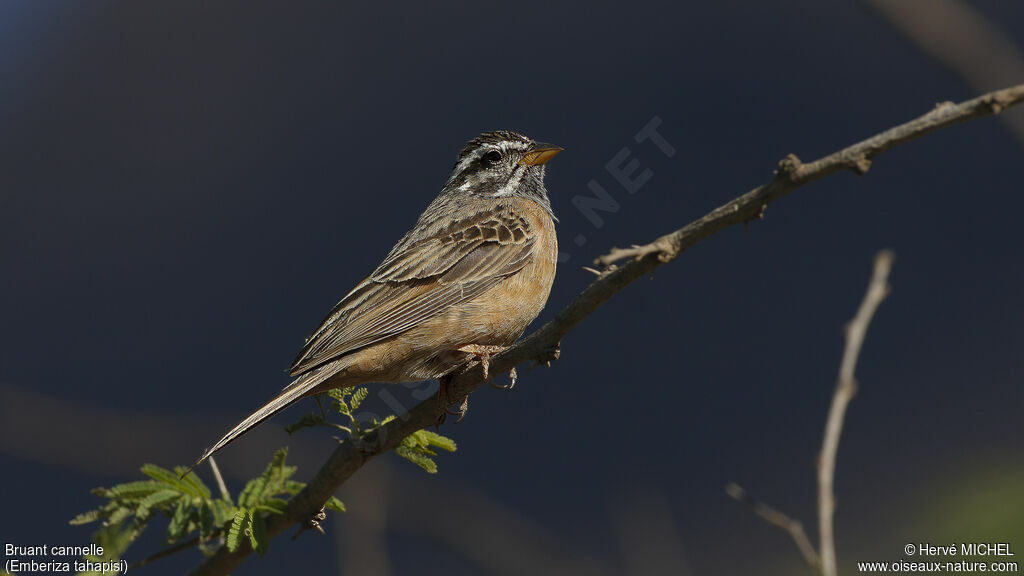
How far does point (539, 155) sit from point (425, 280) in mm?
1796

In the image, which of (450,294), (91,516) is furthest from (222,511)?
(450,294)

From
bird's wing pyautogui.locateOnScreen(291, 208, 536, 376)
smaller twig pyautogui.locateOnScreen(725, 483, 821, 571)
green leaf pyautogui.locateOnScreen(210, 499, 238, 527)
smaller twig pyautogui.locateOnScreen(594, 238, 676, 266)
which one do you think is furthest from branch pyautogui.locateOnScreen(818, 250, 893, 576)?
bird's wing pyautogui.locateOnScreen(291, 208, 536, 376)

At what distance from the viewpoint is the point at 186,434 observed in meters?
4.30

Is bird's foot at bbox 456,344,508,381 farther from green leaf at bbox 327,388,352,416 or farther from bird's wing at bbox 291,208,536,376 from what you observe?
green leaf at bbox 327,388,352,416

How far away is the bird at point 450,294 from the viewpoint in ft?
18.8

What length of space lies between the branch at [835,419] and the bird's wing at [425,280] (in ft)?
11.7

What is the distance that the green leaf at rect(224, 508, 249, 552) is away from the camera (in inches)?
164

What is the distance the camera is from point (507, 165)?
7.72m

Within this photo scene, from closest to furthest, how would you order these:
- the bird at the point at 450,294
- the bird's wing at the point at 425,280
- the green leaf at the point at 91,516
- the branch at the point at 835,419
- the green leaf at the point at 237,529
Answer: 1. the branch at the point at 835,419
2. the green leaf at the point at 237,529
3. the green leaf at the point at 91,516
4. the bird at the point at 450,294
5. the bird's wing at the point at 425,280

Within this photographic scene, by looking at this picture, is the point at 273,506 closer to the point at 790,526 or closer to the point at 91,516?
the point at 91,516

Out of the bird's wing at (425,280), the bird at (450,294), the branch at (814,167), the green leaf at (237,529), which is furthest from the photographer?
the bird's wing at (425,280)

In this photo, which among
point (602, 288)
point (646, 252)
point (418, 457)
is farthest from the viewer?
point (418, 457)

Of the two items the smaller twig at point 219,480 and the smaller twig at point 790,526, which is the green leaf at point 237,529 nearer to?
the smaller twig at point 219,480

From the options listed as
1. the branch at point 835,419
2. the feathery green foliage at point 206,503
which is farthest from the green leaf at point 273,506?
the branch at point 835,419
